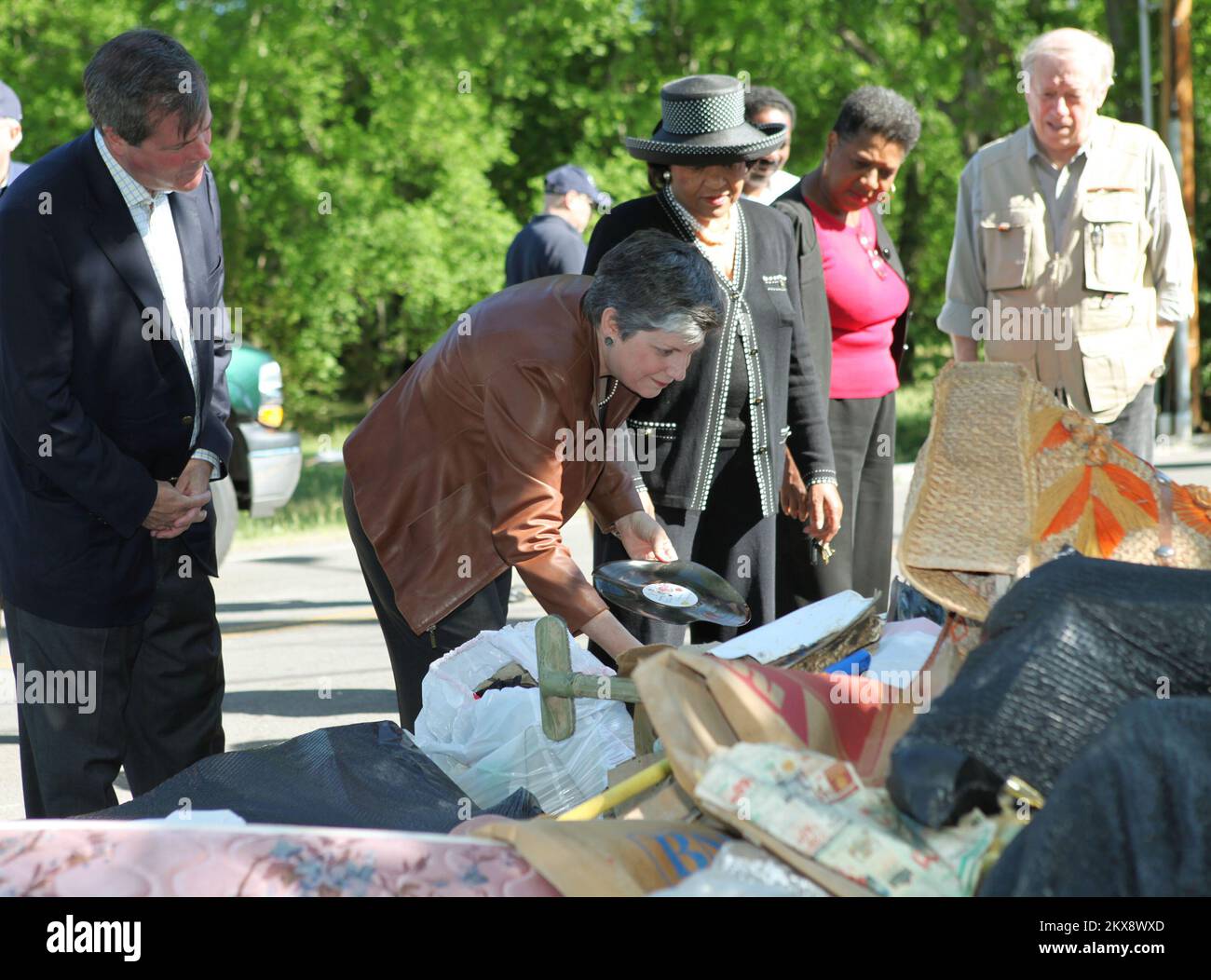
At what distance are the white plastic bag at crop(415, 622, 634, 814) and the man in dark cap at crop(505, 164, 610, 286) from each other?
4.10 metres

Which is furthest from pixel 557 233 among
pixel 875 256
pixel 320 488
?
pixel 320 488

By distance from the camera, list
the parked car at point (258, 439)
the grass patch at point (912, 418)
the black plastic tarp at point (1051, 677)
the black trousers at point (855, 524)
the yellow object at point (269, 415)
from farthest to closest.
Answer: the grass patch at point (912, 418) → the yellow object at point (269, 415) → the parked car at point (258, 439) → the black trousers at point (855, 524) → the black plastic tarp at point (1051, 677)

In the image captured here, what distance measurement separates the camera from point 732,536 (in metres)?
4.19

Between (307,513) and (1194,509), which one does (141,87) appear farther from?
(307,513)

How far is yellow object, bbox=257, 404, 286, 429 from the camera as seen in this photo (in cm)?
874

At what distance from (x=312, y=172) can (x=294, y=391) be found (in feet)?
8.67

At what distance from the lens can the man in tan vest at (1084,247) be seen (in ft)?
15.2

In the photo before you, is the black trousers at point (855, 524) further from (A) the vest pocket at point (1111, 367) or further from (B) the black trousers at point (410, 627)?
(B) the black trousers at point (410, 627)

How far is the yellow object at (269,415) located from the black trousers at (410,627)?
525cm

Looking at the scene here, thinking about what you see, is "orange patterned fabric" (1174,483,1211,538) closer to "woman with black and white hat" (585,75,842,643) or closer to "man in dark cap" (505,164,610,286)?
"woman with black and white hat" (585,75,842,643)

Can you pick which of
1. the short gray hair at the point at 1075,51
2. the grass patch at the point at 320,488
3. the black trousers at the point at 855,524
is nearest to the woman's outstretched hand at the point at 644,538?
the black trousers at the point at 855,524

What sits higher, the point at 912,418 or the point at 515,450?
the point at 515,450

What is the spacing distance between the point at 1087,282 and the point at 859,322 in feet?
2.44
